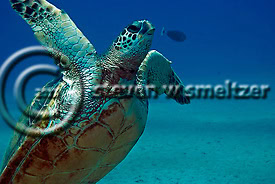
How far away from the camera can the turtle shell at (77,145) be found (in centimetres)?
204

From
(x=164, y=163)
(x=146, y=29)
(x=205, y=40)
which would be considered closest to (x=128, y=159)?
(x=164, y=163)

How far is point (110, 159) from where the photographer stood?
93.7 inches

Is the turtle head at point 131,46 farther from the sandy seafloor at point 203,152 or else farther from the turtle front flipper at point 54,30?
the sandy seafloor at point 203,152

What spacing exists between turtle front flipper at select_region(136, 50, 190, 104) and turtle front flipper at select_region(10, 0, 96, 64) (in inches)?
19.6

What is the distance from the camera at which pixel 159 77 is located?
2.70m

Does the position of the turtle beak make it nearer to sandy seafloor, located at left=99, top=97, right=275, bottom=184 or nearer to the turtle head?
the turtle head

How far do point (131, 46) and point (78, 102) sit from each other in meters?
0.60

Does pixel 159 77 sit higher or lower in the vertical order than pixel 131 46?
lower

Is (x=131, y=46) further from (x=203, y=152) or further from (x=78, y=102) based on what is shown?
Result: (x=203, y=152)

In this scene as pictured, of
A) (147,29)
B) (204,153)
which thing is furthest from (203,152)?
(147,29)

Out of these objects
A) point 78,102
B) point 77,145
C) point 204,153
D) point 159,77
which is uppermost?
point 159,77

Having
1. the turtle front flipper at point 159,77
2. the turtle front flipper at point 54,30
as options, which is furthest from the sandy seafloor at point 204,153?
the turtle front flipper at point 54,30

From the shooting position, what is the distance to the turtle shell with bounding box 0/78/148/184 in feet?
6.70

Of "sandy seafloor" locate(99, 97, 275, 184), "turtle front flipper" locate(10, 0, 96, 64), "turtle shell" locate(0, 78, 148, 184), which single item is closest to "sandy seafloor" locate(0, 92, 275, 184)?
"sandy seafloor" locate(99, 97, 275, 184)
